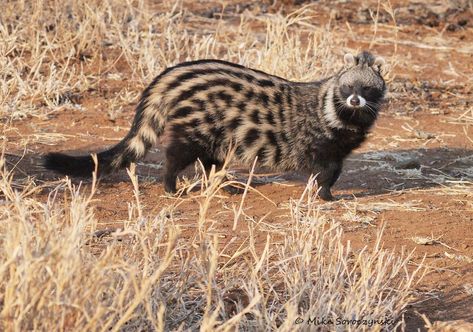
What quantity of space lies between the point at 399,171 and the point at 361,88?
1.03 metres

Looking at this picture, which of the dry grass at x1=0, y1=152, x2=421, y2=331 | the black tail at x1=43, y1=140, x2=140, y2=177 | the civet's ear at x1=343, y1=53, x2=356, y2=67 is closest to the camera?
the dry grass at x1=0, y1=152, x2=421, y2=331

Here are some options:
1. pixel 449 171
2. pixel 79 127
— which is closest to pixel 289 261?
pixel 449 171

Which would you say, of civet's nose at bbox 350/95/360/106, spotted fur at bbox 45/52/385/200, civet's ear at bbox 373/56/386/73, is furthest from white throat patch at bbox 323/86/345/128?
civet's ear at bbox 373/56/386/73

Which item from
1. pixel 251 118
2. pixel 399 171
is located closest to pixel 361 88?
pixel 251 118

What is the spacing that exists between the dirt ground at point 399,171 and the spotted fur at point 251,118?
0.93ft

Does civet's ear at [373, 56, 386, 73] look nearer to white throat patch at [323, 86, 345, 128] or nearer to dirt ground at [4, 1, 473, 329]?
white throat patch at [323, 86, 345, 128]

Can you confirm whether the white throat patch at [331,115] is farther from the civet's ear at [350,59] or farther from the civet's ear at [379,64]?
the civet's ear at [379,64]

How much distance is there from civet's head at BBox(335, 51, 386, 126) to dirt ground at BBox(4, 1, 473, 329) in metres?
0.64

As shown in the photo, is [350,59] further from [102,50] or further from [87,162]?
[102,50]

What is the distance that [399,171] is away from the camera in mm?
8445

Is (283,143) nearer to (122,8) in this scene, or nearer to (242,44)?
(242,44)

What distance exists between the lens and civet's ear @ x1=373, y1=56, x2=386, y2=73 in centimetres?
794

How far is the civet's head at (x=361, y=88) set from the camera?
7742mm

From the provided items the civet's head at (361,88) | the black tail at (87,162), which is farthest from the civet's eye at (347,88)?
the black tail at (87,162)
